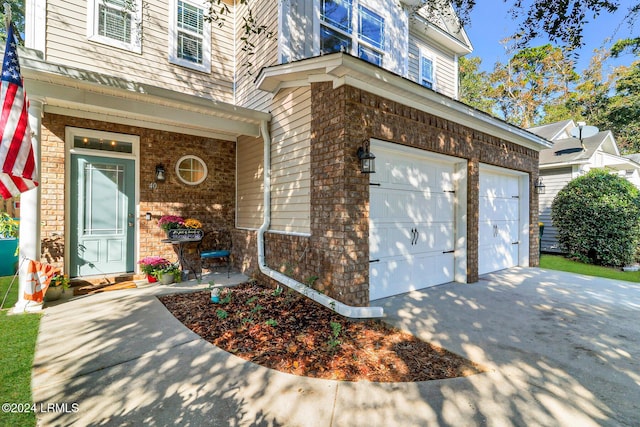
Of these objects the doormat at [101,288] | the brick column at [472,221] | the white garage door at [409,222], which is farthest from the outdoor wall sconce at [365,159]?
the doormat at [101,288]

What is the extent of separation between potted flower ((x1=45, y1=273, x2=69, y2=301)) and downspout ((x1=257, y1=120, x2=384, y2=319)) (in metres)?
3.18

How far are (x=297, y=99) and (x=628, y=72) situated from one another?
83.5 ft

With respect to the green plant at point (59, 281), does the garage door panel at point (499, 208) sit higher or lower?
higher

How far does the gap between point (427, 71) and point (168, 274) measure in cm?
916

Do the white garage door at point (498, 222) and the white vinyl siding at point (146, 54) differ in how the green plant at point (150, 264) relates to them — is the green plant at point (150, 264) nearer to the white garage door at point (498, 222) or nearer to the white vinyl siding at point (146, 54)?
the white vinyl siding at point (146, 54)

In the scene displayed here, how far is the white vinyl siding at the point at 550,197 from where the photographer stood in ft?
35.2

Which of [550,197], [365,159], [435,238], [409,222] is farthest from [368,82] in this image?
[550,197]

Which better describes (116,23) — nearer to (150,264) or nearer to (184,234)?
(184,234)

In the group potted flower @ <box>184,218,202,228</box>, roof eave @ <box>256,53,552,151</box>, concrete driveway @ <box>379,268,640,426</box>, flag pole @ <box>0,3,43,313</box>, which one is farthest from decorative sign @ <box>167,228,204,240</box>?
concrete driveway @ <box>379,268,640,426</box>

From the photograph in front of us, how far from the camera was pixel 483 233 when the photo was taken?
6.47 m

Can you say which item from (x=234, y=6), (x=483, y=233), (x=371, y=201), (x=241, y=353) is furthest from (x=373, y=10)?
(x=241, y=353)

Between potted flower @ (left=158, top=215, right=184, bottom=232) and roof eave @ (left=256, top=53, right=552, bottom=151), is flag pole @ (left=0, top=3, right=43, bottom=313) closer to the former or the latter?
potted flower @ (left=158, top=215, right=184, bottom=232)

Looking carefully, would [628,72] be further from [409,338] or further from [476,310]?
[409,338]

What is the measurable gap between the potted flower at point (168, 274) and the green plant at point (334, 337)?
3.80m
